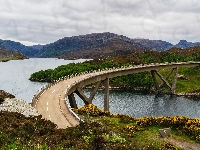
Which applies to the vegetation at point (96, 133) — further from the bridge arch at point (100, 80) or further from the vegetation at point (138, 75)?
the vegetation at point (138, 75)

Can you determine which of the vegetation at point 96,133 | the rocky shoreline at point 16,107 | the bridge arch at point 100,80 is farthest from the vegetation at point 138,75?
the rocky shoreline at point 16,107

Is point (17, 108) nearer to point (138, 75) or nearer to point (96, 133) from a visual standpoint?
point (96, 133)

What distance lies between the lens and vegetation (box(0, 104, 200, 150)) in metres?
20.7

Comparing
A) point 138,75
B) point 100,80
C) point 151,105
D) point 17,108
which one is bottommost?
point 151,105

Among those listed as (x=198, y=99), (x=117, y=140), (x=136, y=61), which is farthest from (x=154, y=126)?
(x=136, y=61)

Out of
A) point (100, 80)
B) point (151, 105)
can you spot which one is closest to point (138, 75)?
point (151, 105)

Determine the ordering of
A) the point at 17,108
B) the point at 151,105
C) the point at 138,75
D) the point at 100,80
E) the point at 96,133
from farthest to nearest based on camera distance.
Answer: the point at 138,75 < the point at 151,105 < the point at 100,80 < the point at 17,108 < the point at 96,133

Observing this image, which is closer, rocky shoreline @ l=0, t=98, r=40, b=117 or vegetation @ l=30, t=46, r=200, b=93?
rocky shoreline @ l=0, t=98, r=40, b=117

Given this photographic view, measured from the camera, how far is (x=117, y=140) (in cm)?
2516

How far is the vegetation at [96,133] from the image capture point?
67.9ft

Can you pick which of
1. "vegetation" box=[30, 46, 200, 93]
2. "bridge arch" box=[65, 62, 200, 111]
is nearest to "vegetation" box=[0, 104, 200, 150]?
"bridge arch" box=[65, 62, 200, 111]

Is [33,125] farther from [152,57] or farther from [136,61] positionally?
[152,57]

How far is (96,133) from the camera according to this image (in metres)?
26.1

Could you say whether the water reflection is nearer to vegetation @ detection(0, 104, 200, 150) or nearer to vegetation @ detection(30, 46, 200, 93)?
vegetation @ detection(30, 46, 200, 93)
